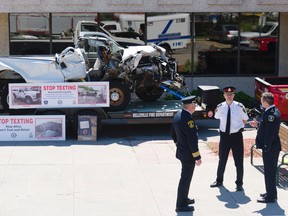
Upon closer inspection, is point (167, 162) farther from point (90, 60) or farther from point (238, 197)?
point (90, 60)

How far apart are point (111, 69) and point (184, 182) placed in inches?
247

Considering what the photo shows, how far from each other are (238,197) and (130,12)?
8.83 m

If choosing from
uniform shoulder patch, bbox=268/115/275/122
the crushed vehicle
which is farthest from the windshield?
uniform shoulder patch, bbox=268/115/275/122

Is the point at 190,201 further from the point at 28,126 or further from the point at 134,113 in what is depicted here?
the point at 28,126

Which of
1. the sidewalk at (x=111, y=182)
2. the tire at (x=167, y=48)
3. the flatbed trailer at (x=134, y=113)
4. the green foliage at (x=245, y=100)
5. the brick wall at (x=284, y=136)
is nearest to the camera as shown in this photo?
the sidewalk at (x=111, y=182)

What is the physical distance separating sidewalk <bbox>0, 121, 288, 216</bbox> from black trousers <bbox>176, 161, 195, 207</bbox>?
20 cm

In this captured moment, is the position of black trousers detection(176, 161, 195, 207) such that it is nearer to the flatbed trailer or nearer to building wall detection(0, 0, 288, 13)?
the flatbed trailer

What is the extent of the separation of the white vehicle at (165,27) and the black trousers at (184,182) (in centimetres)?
944

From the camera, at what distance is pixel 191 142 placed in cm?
920

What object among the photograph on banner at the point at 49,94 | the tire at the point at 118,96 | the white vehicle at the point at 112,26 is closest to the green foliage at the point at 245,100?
the white vehicle at the point at 112,26

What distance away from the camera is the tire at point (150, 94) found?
16.5m

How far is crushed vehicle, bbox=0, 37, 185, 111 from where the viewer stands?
14938mm

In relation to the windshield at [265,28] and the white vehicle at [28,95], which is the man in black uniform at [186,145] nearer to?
the white vehicle at [28,95]

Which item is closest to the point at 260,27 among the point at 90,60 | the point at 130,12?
the point at 130,12
